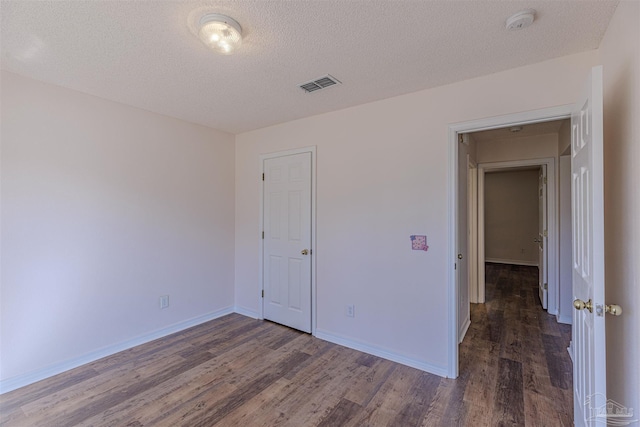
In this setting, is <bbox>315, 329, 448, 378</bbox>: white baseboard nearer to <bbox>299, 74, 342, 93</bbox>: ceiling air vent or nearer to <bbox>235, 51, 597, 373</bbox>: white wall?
<bbox>235, 51, 597, 373</bbox>: white wall

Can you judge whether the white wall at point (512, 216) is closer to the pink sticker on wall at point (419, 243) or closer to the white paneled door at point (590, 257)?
the pink sticker on wall at point (419, 243)

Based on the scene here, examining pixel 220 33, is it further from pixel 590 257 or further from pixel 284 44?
pixel 590 257

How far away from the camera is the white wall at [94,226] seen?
2254 mm

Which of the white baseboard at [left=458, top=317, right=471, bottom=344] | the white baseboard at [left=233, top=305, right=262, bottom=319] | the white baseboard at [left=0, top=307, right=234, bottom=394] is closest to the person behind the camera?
the white baseboard at [left=0, top=307, right=234, bottom=394]

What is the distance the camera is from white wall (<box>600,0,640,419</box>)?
1.26 m

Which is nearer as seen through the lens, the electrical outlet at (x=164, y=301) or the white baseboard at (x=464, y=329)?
the white baseboard at (x=464, y=329)

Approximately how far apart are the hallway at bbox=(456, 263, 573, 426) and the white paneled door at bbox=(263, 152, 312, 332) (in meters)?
1.73

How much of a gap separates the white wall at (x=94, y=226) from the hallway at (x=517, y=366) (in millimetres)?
3057

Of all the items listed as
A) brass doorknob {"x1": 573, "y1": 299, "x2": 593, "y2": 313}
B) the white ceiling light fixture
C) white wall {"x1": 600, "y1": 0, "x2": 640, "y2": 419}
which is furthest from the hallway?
the white ceiling light fixture

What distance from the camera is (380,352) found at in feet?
9.07

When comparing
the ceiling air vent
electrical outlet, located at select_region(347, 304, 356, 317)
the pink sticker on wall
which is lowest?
electrical outlet, located at select_region(347, 304, 356, 317)

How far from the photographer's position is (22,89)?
88.9 inches

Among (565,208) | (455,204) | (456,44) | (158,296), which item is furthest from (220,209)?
(565,208)

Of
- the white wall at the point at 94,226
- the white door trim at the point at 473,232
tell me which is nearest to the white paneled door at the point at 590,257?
the white door trim at the point at 473,232
